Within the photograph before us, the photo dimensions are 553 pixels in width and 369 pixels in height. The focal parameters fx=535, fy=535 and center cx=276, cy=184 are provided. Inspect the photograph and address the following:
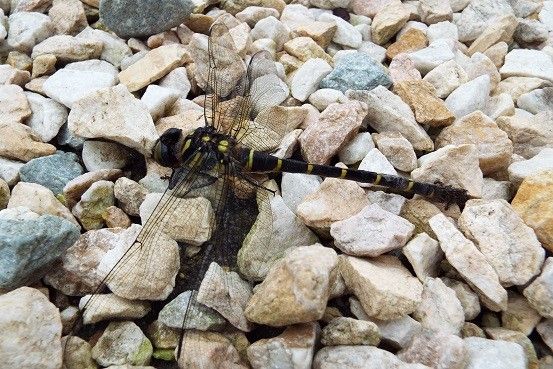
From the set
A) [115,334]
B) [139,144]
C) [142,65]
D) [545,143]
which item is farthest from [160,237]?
[545,143]

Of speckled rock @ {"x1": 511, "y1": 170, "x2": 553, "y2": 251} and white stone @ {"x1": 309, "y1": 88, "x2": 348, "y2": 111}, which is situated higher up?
speckled rock @ {"x1": 511, "y1": 170, "x2": 553, "y2": 251}

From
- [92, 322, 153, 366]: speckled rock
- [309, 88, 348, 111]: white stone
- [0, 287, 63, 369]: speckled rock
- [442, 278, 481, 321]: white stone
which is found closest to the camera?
[0, 287, 63, 369]: speckled rock

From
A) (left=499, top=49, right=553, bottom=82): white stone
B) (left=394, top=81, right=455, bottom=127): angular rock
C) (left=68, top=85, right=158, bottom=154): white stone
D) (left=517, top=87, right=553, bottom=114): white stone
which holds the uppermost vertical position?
(left=499, top=49, right=553, bottom=82): white stone

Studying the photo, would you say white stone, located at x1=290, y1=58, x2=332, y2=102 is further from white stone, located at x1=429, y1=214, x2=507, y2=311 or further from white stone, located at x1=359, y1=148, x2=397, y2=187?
white stone, located at x1=429, y1=214, x2=507, y2=311

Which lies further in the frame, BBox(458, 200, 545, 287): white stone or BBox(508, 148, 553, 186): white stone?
BBox(508, 148, 553, 186): white stone

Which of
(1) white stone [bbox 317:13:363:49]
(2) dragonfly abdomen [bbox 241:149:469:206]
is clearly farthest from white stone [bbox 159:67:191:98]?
(1) white stone [bbox 317:13:363:49]

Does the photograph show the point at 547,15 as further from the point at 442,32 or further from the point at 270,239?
the point at 270,239

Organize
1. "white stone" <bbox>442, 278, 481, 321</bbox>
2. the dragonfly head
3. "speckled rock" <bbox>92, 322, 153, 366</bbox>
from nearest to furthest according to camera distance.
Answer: "speckled rock" <bbox>92, 322, 153, 366</bbox> → "white stone" <bbox>442, 278, 481, 321</bbox> → the dragonfly head
